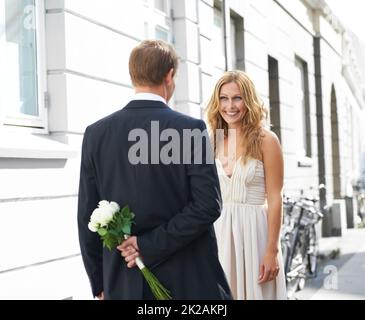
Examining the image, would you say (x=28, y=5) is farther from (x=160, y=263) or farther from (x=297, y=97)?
(x=297, y=97)

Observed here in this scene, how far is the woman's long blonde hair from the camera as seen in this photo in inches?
129

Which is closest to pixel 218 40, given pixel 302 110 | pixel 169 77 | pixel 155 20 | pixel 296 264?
pixel 155 20

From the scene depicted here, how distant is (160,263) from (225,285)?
0.26m

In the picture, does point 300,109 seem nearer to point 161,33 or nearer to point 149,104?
point 161,33

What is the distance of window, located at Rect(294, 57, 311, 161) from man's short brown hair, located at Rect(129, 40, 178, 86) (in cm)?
972

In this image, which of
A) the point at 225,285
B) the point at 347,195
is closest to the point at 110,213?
the point at 225,285

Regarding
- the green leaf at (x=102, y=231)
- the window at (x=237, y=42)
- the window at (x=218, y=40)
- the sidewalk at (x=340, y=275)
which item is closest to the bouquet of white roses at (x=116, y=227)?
the green leaf at (x=102, y=231)

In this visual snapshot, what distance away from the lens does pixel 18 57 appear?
161 inches

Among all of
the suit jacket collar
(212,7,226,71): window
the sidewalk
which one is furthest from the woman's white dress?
(212,7,226,71): window

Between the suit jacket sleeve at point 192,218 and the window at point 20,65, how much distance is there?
1.84m

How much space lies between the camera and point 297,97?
480 inches

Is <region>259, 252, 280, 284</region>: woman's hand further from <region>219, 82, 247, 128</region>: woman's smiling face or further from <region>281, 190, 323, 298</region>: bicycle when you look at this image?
<region>281, 190, 323, 298</region>: bicycle

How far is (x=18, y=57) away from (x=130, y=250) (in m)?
2.07

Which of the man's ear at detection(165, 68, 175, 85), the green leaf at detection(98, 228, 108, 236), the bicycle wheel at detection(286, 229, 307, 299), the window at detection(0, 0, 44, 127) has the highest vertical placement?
the window at detection(0, 0, 44, 127)
